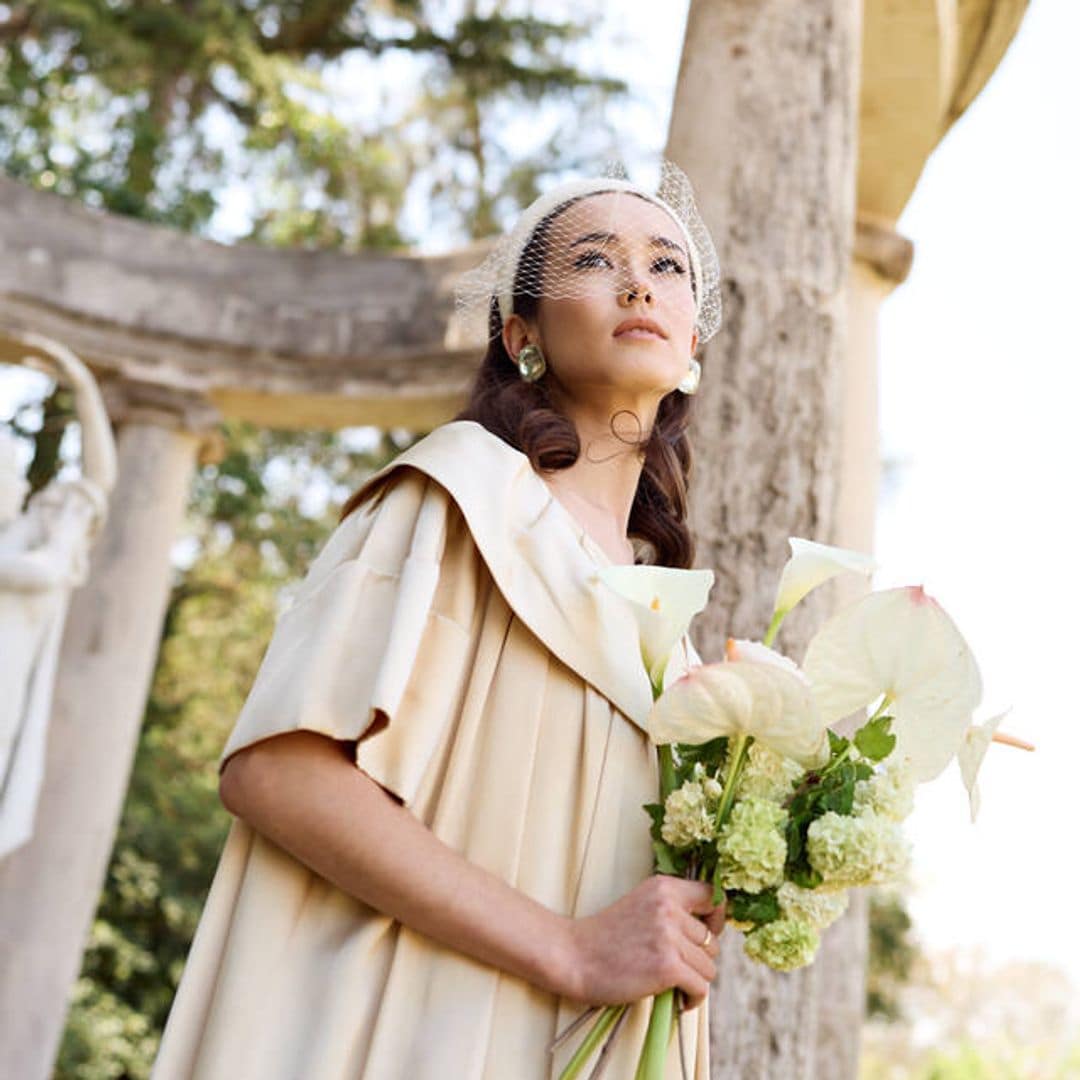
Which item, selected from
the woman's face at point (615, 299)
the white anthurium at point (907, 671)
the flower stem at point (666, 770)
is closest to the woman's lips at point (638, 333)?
the woman's face at point (615, 299)

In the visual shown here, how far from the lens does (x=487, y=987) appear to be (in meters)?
2.73

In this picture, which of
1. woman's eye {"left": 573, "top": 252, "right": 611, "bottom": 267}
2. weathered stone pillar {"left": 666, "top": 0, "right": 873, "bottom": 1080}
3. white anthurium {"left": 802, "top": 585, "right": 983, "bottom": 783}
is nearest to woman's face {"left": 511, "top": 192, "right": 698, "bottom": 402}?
woman's eye {"left": 573, "top": 252, "right": 611, "bottom": 267}

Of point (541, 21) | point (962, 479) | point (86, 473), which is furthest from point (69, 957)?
point (962, 479)

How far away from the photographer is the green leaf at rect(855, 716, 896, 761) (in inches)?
110

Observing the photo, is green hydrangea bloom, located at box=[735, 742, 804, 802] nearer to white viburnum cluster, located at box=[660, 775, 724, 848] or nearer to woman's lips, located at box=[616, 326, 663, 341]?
white viburnum cluster, located at box=[660, 775, 724, 848]

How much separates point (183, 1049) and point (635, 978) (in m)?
0.83

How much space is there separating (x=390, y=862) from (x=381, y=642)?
0.39 meters

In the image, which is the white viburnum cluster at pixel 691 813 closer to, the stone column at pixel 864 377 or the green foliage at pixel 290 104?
the stone column at pixel 864 377

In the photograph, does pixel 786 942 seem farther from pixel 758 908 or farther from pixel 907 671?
pixel 907 671

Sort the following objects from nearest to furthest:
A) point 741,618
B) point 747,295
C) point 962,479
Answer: point 741,618, point 747,295, point 962,479

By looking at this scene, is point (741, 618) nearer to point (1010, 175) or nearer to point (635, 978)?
point (635, 978)

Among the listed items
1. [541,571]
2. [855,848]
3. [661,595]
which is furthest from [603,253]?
[855,848]

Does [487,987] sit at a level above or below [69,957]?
below

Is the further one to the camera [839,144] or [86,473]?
[86,473]
